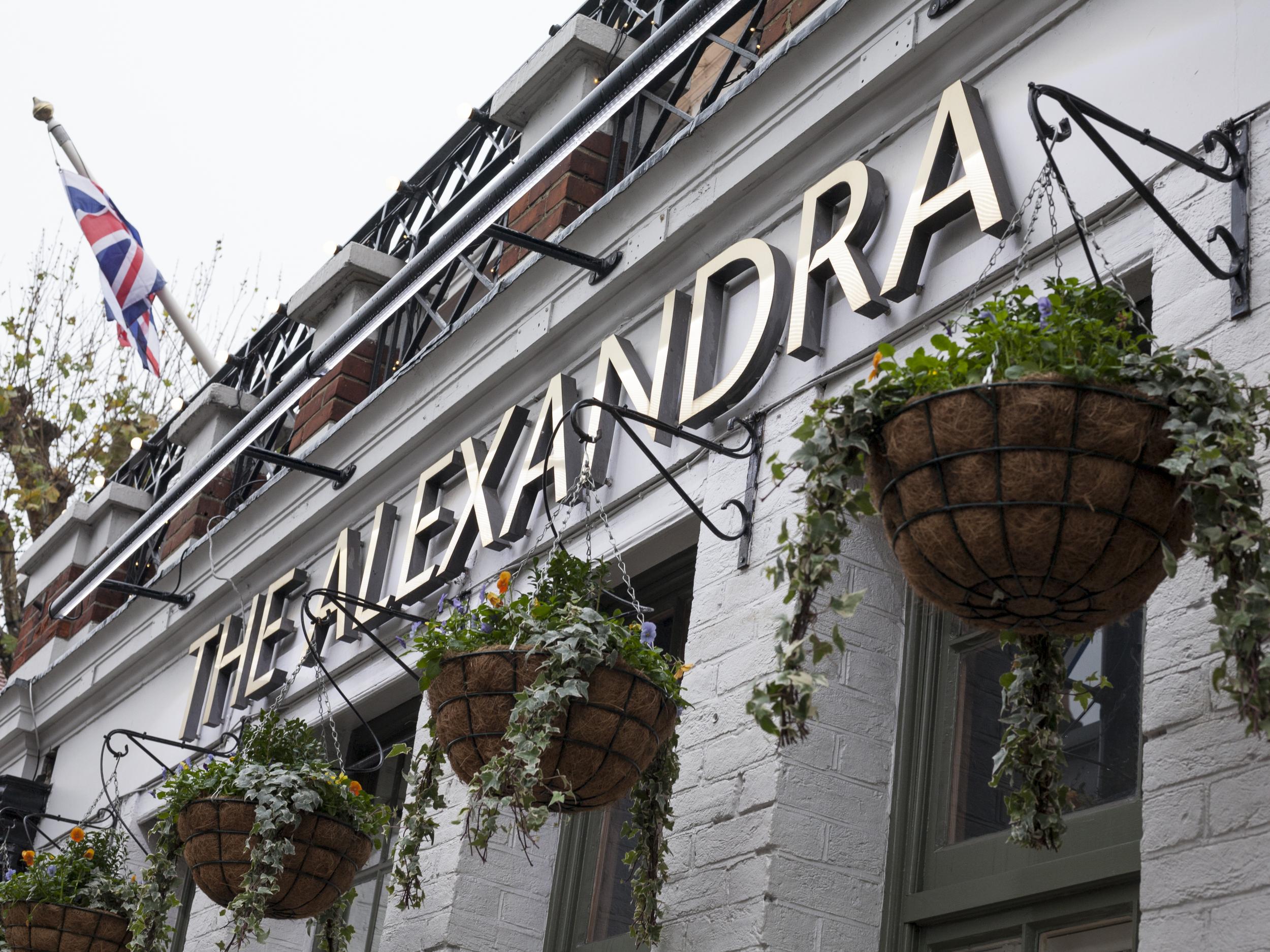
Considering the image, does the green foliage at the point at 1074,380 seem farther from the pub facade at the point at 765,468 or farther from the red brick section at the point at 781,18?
the red brick section at the point at 781,18

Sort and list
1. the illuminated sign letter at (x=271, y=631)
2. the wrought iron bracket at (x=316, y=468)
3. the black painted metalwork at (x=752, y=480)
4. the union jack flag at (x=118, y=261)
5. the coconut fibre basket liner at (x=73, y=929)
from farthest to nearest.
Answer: the union jack flag at (x=118, y=261) < the illuminated sign letter at (x=271, y=631) < the wrought iron bracket at (x=316, y=468) < the coconut fibre basket liner at (x=73, y=929) < the black painted metalwork at (x=752, y=480)

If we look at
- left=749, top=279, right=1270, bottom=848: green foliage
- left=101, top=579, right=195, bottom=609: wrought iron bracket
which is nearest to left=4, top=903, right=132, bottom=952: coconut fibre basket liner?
left=101, top=579, right=195, bottom=609: wrought iron bracket

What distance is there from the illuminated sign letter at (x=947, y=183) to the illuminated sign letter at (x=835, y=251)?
4.2 inches

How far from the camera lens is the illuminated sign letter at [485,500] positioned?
5.77 m

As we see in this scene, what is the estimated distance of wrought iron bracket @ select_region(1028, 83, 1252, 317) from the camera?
3047 millimetres

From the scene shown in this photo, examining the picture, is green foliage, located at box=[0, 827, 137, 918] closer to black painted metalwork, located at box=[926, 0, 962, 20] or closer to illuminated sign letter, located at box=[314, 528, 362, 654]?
illuminated sign letter, located at box=[314, 528, 362, 654]

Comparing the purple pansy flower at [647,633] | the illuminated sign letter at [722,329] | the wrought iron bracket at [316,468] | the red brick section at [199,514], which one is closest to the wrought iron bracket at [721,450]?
the illuminated sign letter at [722,329]

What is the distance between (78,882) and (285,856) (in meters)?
1.97

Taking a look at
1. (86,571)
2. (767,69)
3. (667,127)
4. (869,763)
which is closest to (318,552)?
(86,571)

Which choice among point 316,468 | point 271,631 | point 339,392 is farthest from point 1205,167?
point 339,392

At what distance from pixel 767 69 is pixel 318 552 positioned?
3449mm

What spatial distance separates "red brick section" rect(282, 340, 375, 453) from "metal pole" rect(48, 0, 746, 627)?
116cm

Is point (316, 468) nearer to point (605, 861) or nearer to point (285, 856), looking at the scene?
point (285, 856)

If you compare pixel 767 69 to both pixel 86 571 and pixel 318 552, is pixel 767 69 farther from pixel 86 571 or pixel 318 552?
pixel 86 571
